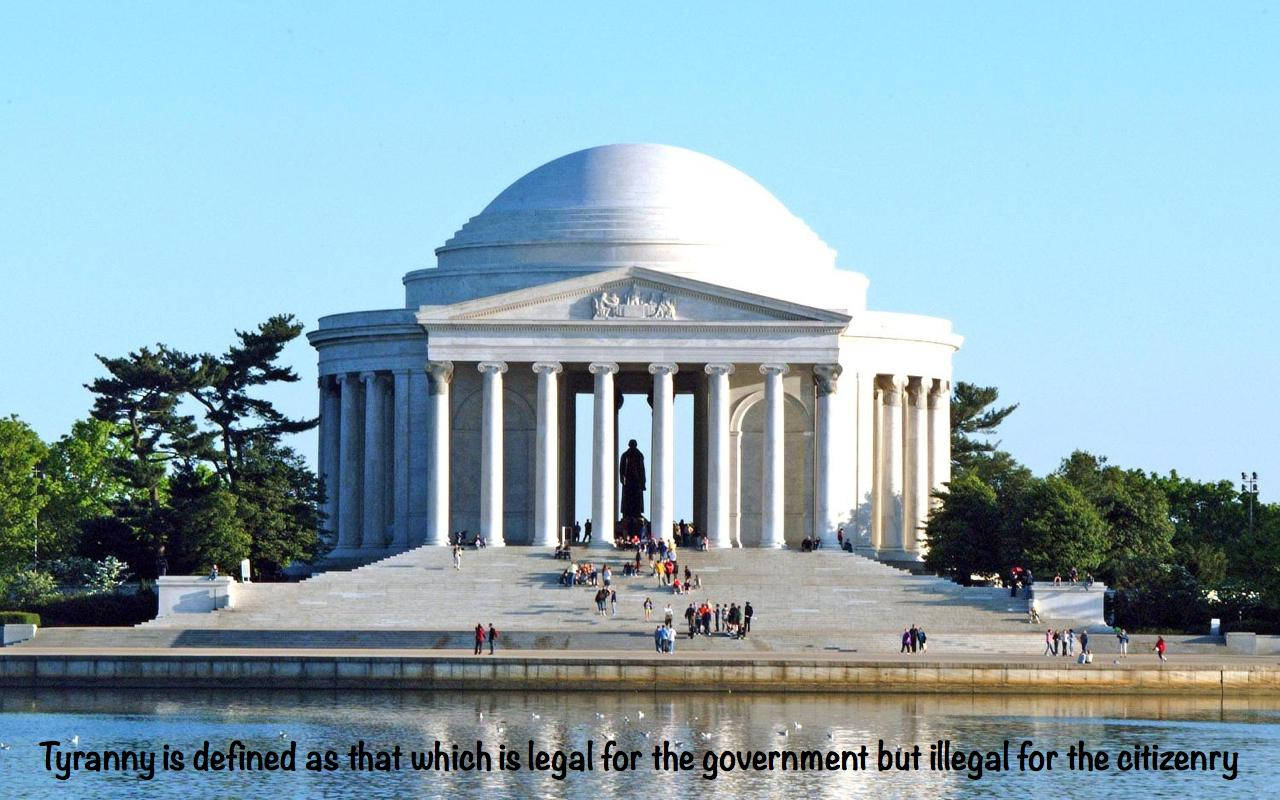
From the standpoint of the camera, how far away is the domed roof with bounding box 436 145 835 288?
131 metres

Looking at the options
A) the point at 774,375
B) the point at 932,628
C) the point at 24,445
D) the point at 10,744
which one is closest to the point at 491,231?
the point at 774,375

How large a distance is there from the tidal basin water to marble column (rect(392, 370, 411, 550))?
41191 millimetres

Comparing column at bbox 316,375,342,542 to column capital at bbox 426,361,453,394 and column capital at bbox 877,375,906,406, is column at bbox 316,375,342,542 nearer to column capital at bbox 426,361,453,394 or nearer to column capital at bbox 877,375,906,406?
column capital at bbox 426,361,453,394

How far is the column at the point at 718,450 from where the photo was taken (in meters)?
124

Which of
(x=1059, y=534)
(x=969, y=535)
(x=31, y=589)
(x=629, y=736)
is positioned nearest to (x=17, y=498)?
(x=31, y=589)

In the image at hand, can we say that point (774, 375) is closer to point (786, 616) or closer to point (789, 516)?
point (789, 516)

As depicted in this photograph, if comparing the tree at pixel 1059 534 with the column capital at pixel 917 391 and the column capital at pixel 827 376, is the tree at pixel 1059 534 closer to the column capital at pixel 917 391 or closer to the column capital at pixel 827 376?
the column capital at pixel 827 376

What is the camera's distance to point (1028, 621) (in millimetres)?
109250

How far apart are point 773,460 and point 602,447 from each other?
24.6 feet

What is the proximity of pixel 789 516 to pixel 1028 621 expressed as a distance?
23281 mm

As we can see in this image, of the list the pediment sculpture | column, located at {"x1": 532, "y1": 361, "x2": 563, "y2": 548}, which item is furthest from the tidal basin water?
the pediment sculpture

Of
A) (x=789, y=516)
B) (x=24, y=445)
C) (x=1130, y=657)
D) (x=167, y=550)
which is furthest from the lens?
(x=24, y=445)

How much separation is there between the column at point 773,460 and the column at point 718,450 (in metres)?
1.71

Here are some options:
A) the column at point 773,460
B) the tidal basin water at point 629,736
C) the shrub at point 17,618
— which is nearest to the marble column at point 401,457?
the column at point 773,460
